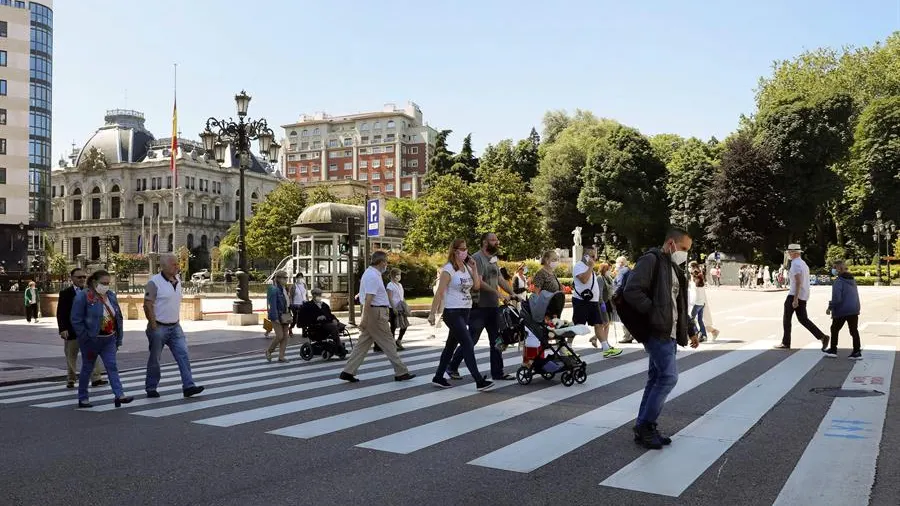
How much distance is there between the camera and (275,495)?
16.1ft

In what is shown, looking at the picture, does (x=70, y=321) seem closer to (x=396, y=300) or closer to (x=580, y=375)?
(x=396, y=300)

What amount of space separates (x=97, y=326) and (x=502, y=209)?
4114 cm

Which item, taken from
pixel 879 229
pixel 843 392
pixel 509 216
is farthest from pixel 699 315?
pixel 879 229

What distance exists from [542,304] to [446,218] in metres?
41.3

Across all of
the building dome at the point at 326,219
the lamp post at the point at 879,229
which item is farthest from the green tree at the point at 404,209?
the building dome at the point at 326,219

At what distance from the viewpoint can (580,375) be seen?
378 inches

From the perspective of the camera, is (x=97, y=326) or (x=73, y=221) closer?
(x=97, y=326)

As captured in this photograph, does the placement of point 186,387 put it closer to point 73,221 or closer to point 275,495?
point 275,495

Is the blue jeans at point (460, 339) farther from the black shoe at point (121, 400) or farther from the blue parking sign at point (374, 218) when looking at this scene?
the blue parking sign at point (374, 218)

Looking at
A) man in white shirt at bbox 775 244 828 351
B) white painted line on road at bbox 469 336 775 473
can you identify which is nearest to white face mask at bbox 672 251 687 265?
white painted line on road at bbox 469 336 775 473

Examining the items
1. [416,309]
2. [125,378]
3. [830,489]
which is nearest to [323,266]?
[416,309]

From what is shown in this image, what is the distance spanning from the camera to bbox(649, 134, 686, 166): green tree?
2809 inches

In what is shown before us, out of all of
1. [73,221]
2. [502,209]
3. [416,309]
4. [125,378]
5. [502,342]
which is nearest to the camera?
[502,342]

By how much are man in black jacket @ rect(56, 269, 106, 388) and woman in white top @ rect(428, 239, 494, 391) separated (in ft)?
15.4
